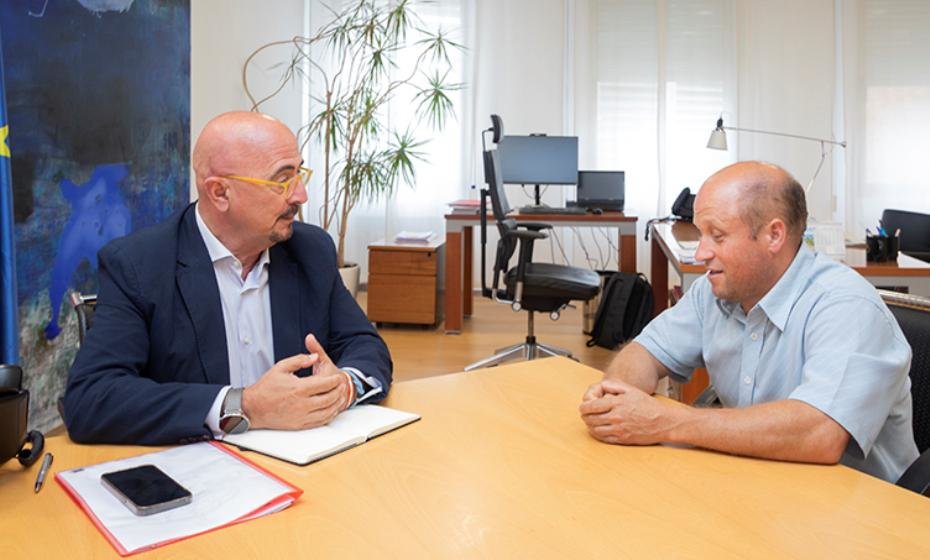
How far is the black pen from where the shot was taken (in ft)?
4.04

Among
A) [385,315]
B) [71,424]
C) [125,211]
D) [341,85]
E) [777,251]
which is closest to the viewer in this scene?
[71,424]

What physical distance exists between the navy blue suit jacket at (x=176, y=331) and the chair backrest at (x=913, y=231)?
444cm

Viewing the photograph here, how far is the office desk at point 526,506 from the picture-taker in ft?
3.46

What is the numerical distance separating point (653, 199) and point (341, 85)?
280 cm

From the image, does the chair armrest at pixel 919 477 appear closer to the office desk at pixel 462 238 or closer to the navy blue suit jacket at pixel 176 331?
the navy blue suit jacket at pixel 176 331

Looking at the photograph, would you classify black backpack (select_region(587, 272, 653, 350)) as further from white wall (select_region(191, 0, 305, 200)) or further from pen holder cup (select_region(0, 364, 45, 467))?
pen holder cup (select_region(0, 364, 45, 467))

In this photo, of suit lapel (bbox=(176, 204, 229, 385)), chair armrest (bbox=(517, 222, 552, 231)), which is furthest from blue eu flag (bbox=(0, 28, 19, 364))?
chair armrest (bbox=(517, 222, 552, 231))

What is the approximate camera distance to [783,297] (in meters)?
1.70

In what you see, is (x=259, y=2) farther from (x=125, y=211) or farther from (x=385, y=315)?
(x=125, y=211)

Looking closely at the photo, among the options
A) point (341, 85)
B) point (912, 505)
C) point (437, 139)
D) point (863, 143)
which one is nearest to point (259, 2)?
point (341, 85)

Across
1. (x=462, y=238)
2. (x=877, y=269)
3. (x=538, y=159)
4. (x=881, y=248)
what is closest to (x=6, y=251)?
(x=877, y=269)

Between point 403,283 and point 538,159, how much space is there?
1.38 meters

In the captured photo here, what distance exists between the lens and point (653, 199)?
7285 mm

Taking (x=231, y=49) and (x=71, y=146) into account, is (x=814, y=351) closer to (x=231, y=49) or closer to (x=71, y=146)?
(x=71, y=146)
